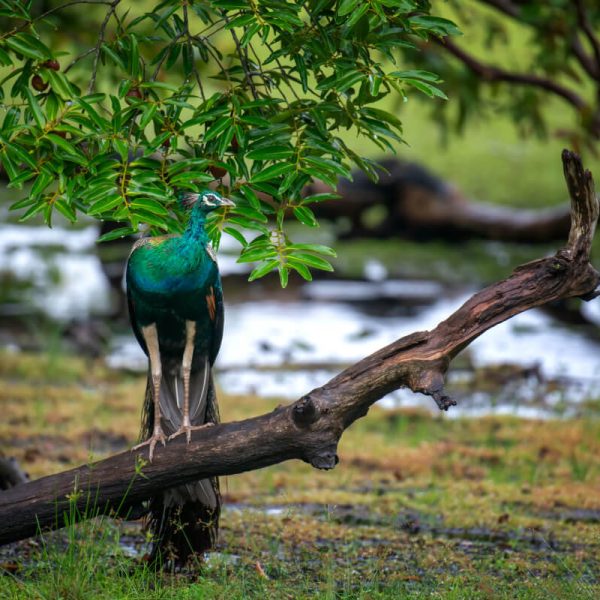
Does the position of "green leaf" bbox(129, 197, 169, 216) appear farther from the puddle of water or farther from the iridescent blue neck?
the puddle of water

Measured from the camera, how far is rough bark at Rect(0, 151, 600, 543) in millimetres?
4426

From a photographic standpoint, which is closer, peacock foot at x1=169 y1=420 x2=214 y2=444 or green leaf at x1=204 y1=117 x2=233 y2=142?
green leaf at x1=204 y1=117 x2=233 y2=142

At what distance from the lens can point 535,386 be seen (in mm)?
9484

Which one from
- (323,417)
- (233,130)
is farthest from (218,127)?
(323,417)

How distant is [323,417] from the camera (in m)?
4.42

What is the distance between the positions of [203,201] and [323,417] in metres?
0.95

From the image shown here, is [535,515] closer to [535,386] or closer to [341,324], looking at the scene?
[535,386]

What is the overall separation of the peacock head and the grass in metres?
1.09

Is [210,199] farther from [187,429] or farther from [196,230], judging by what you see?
[187,429]

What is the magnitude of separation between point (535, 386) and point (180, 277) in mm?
5497

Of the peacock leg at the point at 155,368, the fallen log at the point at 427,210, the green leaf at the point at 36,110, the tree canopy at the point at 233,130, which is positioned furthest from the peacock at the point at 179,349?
the fallen log at the point at 427,210

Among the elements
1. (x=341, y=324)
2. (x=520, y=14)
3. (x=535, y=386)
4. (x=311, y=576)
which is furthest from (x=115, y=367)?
(x=311, y=576)

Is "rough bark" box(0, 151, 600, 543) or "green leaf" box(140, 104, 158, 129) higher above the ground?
"green leaf" box(140, 104, 158, 129)

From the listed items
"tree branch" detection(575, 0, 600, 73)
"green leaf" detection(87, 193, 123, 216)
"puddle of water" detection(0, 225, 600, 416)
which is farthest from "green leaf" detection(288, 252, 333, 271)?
"tree branch" detection(575, 0, 600, 73)
